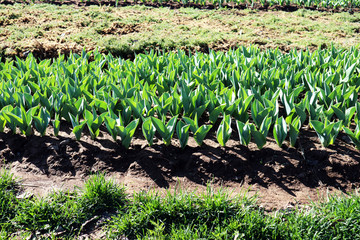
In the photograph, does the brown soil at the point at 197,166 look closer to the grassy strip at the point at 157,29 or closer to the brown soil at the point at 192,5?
the grassy strip at the point at 157,29

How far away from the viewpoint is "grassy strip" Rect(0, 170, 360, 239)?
2.11 meters

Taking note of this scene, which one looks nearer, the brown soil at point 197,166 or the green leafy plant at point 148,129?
the brown soil at point 197,166

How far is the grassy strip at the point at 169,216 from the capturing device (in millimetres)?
2107

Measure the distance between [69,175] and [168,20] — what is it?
16.8ft

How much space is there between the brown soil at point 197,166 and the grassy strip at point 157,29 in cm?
260

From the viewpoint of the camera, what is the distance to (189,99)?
308 cm

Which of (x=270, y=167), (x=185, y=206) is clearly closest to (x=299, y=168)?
(x=270, y=167)

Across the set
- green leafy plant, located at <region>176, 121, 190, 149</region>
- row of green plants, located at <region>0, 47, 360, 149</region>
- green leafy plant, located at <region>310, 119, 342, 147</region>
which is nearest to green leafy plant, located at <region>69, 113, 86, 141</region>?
row of green plants, located at <region>0, 47, 360, 149</region>

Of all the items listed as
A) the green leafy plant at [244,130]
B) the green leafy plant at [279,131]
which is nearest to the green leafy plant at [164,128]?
the green leafy plant at [244,130]

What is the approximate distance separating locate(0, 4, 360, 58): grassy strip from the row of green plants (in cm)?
129

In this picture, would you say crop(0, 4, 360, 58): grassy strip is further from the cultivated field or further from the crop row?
the cultivated field

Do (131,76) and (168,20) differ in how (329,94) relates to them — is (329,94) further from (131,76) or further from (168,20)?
(168,20)

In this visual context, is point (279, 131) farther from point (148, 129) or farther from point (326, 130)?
point (148, 129)

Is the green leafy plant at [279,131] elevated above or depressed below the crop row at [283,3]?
below
